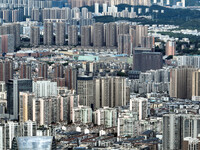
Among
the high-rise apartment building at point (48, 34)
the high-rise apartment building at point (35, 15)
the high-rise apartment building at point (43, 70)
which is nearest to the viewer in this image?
the high-rise apartment building at point (43, 70)

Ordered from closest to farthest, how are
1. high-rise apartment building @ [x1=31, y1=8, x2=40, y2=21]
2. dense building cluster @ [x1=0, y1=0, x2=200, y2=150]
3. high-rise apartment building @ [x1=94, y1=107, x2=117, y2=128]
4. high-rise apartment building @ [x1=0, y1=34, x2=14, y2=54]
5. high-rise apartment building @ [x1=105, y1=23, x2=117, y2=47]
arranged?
1. dense building cluster @ [x1=0, y1=0, x2=200, y2=150]
2. high-rise apartment building @ [x1=94, y1=107, x2=117, y2=128]
3. high-rise apartment building @ [x1=0, y1=34, x2=14, y2=54]
4. high-rise apartment building @ [x1=105, y1=23, x2=117, y2=47]
5. high-rise apartment building @ [x1=31, y1=8, x2=40, y2=21]

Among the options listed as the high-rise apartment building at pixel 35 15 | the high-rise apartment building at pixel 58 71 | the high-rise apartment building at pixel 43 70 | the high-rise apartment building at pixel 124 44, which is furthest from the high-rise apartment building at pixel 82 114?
the high-rise apartment building at pixel 35 15

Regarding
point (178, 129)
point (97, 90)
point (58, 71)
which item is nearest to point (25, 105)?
point (97, 90)

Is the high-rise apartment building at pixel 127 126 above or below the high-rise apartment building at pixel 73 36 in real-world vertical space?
below

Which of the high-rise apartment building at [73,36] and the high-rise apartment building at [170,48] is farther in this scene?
the high-rise apartment building at [73,36]

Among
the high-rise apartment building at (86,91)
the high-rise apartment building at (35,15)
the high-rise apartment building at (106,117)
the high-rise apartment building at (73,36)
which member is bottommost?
the high-rise apartment building at (106,117)

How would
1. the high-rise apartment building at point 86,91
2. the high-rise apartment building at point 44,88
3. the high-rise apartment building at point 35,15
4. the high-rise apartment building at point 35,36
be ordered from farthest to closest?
1. the high-rise apartment building at point 35,15
2. the high-rise apartment building at point 35,36
3. the high-rise apartment building at point 86,91
4. the high-rise apartment building at point 44,88

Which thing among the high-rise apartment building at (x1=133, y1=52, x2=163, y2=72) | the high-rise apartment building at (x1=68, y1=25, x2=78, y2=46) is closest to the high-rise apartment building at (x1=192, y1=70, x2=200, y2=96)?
the high-rise apartment building at (x1=133, y1=52, x2=163, y2=72)

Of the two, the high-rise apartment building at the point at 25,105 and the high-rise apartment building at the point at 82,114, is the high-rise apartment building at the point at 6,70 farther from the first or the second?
the high-rise apartment building at the point at 82,114

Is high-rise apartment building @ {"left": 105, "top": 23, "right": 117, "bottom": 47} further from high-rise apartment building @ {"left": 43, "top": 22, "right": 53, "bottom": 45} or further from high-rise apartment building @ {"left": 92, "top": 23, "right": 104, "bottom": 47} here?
high-rise apartment building @ {"left": 43, "top": 22, "right": 53, "bottom": 45}

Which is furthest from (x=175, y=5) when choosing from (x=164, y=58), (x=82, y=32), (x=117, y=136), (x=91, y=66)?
(x=117, y=136)

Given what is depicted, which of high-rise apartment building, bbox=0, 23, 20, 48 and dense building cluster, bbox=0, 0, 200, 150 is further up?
high-rise apartment building, bbox=0, 23, 20, 48

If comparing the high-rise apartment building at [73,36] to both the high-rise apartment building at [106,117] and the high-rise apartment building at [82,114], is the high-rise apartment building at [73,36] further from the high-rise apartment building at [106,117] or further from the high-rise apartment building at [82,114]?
the high-rise apartment building at [106,117]
